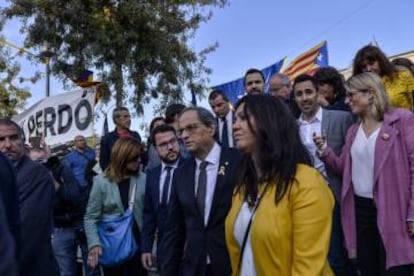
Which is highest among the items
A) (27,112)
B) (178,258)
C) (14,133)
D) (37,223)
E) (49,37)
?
(49,37)

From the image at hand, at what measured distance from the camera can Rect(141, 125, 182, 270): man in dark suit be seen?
219 inches

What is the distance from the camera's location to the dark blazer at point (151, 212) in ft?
18.5

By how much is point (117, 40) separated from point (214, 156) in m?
9.56

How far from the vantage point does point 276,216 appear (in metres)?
3.18

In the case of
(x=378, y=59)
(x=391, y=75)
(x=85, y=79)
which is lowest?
(x=391, y=75)

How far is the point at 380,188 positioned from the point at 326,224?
1.59 meters

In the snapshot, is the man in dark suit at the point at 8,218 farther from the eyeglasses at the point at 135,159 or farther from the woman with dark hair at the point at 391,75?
the woman with dark hair at the point at 391,75

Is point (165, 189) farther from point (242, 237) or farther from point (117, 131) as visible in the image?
point (117, 131)

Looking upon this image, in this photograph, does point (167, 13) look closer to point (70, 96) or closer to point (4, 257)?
point (70, 96)

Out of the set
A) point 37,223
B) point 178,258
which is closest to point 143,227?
point 178,258

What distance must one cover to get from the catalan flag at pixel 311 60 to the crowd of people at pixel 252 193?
527 centimetres

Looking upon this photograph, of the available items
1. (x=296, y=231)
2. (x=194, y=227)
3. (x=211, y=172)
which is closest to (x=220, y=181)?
(x=211, y=172)

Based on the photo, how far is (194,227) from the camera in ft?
15.0

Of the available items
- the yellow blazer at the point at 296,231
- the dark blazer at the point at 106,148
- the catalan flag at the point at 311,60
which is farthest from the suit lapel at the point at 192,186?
the catalan flag at the point at 311,60
